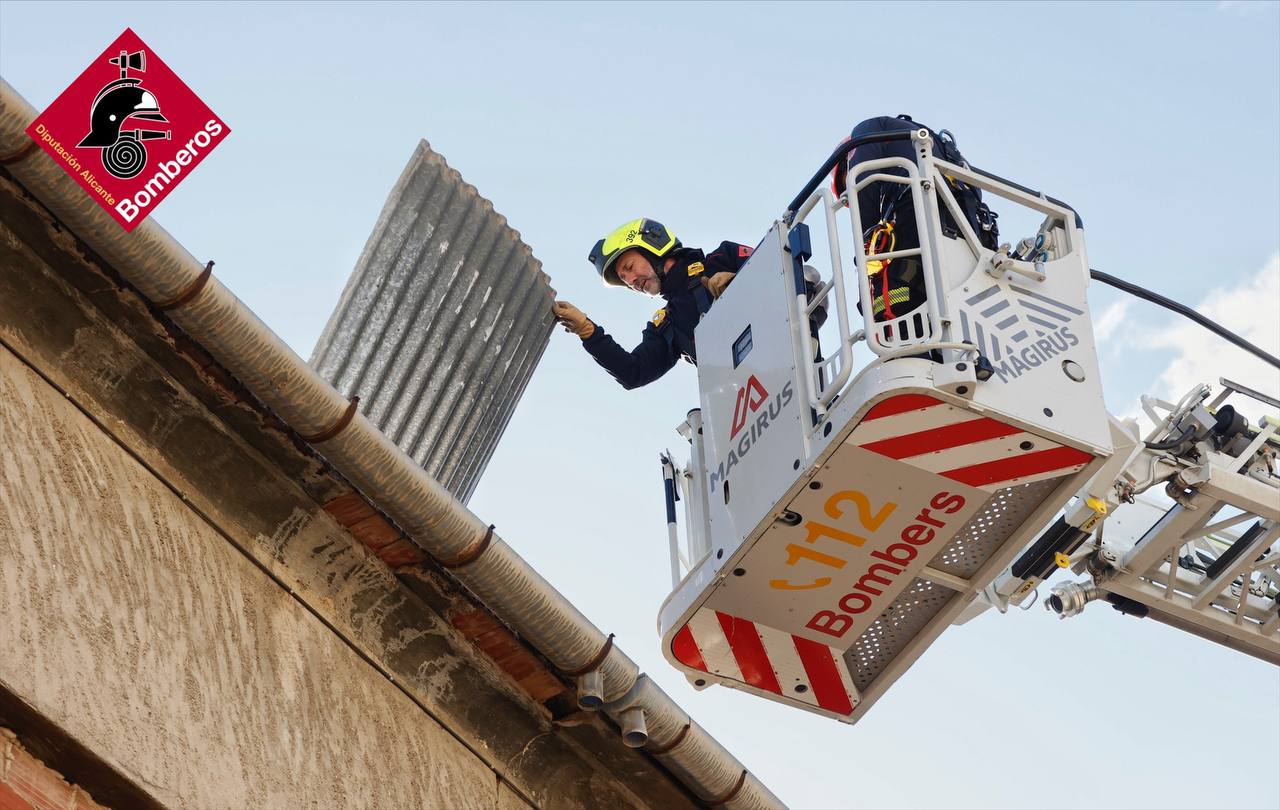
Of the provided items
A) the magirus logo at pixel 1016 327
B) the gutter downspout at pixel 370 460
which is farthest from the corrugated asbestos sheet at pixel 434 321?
the magirus logo at pixel 1016 327

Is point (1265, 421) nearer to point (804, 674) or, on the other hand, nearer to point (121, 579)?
point (804, 674)

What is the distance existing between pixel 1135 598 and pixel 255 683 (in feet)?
31.9

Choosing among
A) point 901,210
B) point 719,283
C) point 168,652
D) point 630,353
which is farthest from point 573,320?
point 168,652

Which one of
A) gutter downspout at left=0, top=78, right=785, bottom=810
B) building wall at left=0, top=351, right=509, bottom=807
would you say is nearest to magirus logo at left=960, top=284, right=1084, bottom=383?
gutter downspout at left=0, top=78, right=785, bottom=810

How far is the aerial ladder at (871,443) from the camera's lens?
7.97 m

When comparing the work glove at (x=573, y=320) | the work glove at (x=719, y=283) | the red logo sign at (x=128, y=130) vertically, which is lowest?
the red logo sign at (x=128, y=130)

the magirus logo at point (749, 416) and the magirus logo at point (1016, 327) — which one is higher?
the magirus logo at point (1016, 327)

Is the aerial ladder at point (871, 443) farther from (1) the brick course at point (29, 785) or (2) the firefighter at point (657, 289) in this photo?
(1) the brick course at point (29, 785)

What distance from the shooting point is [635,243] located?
11.2m

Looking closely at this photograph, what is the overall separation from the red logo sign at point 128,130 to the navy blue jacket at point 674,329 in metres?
3.86

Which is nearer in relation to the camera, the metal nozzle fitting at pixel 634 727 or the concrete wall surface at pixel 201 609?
the concrete wall surface at pixel 201 609

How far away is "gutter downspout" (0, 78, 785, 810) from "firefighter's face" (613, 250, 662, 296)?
165 inches

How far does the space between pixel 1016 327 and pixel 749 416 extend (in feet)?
4.53

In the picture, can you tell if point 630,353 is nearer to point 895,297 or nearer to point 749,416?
point 749,416
